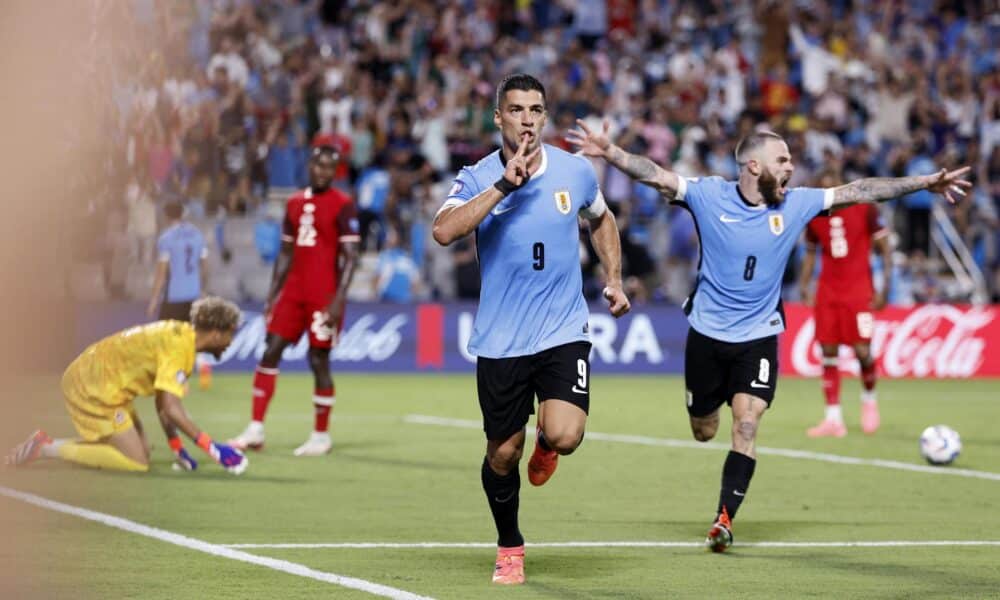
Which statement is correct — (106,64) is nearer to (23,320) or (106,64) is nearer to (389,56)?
(23,320)

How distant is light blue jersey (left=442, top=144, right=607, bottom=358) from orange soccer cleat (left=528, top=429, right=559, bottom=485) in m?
0.61

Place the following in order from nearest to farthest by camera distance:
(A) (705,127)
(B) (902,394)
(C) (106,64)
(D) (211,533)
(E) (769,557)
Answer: (C) (106,64)
(E) (769,557)
(D) (211,533)
(B) (902,394)
(A) (705,127)

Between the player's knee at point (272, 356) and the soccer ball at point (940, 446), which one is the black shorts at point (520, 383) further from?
the player's knee at point (272, 356)

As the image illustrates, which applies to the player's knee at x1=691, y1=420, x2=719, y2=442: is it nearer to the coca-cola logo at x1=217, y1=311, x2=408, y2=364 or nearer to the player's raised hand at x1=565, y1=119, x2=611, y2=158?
the player's raised hand at x1=565, y1=119, x2=611, y2=158

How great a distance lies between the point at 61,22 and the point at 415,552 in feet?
20.4

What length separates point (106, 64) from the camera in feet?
7.47

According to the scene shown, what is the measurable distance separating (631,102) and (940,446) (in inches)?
630

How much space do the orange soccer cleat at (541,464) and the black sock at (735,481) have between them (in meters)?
1.13

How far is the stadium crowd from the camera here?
Result: 81.3 ft

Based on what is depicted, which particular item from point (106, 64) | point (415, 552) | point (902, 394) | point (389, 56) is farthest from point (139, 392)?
point (389, 56)

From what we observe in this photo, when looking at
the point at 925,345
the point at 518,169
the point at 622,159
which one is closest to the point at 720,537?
the point at 622,159

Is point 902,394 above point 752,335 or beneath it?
beneath

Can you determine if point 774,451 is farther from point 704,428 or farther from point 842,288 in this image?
point 704,428

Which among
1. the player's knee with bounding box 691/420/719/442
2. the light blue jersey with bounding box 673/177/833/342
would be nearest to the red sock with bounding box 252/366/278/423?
the player's knee with bounding box 691/420/719/442
